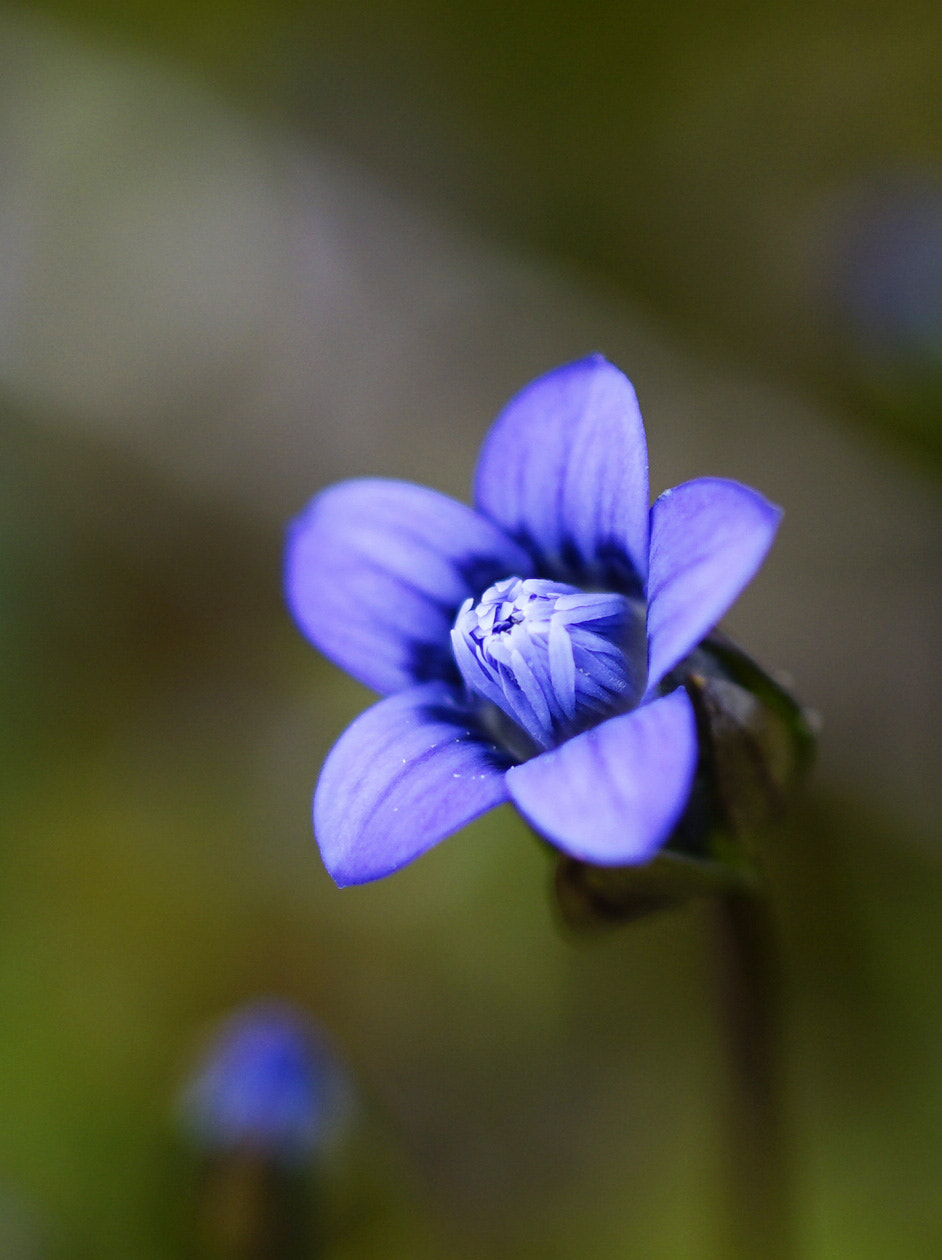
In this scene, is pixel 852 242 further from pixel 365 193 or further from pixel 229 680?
pixel 229 680

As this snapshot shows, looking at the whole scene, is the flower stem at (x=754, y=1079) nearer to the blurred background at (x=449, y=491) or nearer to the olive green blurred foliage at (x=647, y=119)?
the blurred background at (x=449, y=491)

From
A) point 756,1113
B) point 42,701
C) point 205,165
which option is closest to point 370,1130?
point 756,1113

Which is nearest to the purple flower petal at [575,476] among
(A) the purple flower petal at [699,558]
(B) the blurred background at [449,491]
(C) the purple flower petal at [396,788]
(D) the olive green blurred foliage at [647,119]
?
(A) the purple flower petal at [699,558]

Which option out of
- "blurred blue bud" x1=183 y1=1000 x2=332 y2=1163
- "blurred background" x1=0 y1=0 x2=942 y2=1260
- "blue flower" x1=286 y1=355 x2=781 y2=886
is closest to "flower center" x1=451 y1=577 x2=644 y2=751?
"blue flower" x1=286 y1=355 x2=781 y2=886

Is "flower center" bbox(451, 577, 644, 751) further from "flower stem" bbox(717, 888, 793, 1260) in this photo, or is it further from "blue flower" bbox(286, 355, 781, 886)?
"flower stem" bbox(717, 888, 793, 1260)

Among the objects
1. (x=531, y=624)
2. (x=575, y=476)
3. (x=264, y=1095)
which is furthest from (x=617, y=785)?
(x=264, y=1095)

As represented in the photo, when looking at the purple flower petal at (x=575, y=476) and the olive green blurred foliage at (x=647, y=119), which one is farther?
the olive green blurred foliage at (x=647, y=119)
